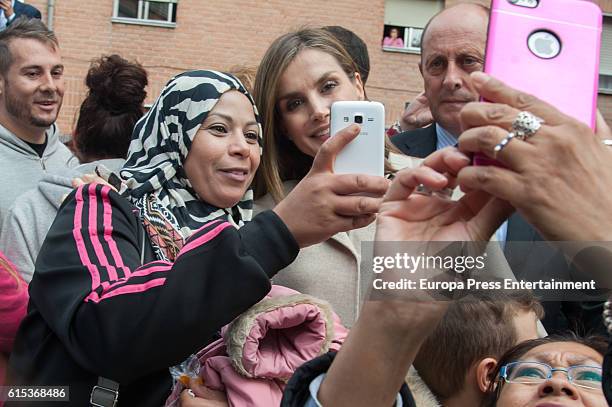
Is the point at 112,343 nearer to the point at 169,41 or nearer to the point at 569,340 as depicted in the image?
the point at 569,340

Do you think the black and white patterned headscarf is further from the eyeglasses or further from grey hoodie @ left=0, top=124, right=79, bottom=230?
grey hoodie @ left=0, top=124, right=79, bottom=230

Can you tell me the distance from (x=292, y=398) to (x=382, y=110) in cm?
67

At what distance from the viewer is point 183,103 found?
251 centimetres

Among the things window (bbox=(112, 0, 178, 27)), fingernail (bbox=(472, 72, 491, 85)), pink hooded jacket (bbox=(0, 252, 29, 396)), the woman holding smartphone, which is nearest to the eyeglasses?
the woman holding smartphone

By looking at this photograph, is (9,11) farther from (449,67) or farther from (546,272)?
(546,272)

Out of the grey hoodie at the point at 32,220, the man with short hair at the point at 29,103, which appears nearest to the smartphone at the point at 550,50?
the grey hoodie at the point at 32,220

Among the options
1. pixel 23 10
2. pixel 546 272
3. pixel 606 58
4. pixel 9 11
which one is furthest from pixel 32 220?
pixel 606 58

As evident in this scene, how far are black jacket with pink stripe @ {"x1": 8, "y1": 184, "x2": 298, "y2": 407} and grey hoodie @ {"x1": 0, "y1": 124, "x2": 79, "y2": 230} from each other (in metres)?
1.44

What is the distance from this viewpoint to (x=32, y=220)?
2783 millimetres

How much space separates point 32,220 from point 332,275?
0.97 m

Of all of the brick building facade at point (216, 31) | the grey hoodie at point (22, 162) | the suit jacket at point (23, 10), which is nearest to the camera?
the grey hoodie at point (22, 162)

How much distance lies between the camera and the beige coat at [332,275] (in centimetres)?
240

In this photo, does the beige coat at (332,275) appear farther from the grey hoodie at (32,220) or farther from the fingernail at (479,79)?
the fingernail at (479,79)

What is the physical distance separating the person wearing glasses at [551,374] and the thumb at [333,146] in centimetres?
59
